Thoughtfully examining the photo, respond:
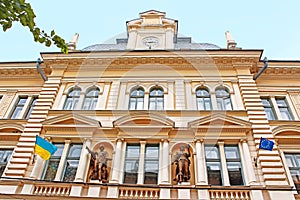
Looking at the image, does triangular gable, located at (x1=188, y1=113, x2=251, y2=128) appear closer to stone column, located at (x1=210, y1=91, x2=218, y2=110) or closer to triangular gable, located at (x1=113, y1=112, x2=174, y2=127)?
stone column, located at (x1=210, y1=91, x2=218, y2=110)

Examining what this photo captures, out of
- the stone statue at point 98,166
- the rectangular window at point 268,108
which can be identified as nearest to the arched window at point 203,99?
the rectangular window at point 268,108

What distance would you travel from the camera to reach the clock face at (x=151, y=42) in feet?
55.6

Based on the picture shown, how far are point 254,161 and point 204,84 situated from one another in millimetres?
4799

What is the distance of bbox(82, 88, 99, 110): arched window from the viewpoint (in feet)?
45.1

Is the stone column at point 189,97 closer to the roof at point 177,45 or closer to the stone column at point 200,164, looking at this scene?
the stone column at point 200,164

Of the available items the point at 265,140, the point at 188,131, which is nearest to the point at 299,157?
the point at 265,140

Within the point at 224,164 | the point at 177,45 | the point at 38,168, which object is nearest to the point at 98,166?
the point at 38,168

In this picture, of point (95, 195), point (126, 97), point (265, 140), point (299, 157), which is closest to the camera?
point (95, 195)

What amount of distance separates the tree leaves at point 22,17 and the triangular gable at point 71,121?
681 centimetres

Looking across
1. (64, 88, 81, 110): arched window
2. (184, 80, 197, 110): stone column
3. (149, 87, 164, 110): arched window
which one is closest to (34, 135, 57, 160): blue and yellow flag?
(64, 88, 81, 110): arched window

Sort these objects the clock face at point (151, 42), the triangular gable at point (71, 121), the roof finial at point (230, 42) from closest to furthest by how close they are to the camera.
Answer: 1. the triangular gable at point (71, 121)
2. the roof finial at point (230, 42)
3. the clock face at point (151, 42)

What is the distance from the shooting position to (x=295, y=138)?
12031mm

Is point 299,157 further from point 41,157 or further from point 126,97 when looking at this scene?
point 41,157

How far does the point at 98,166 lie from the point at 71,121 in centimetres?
280
